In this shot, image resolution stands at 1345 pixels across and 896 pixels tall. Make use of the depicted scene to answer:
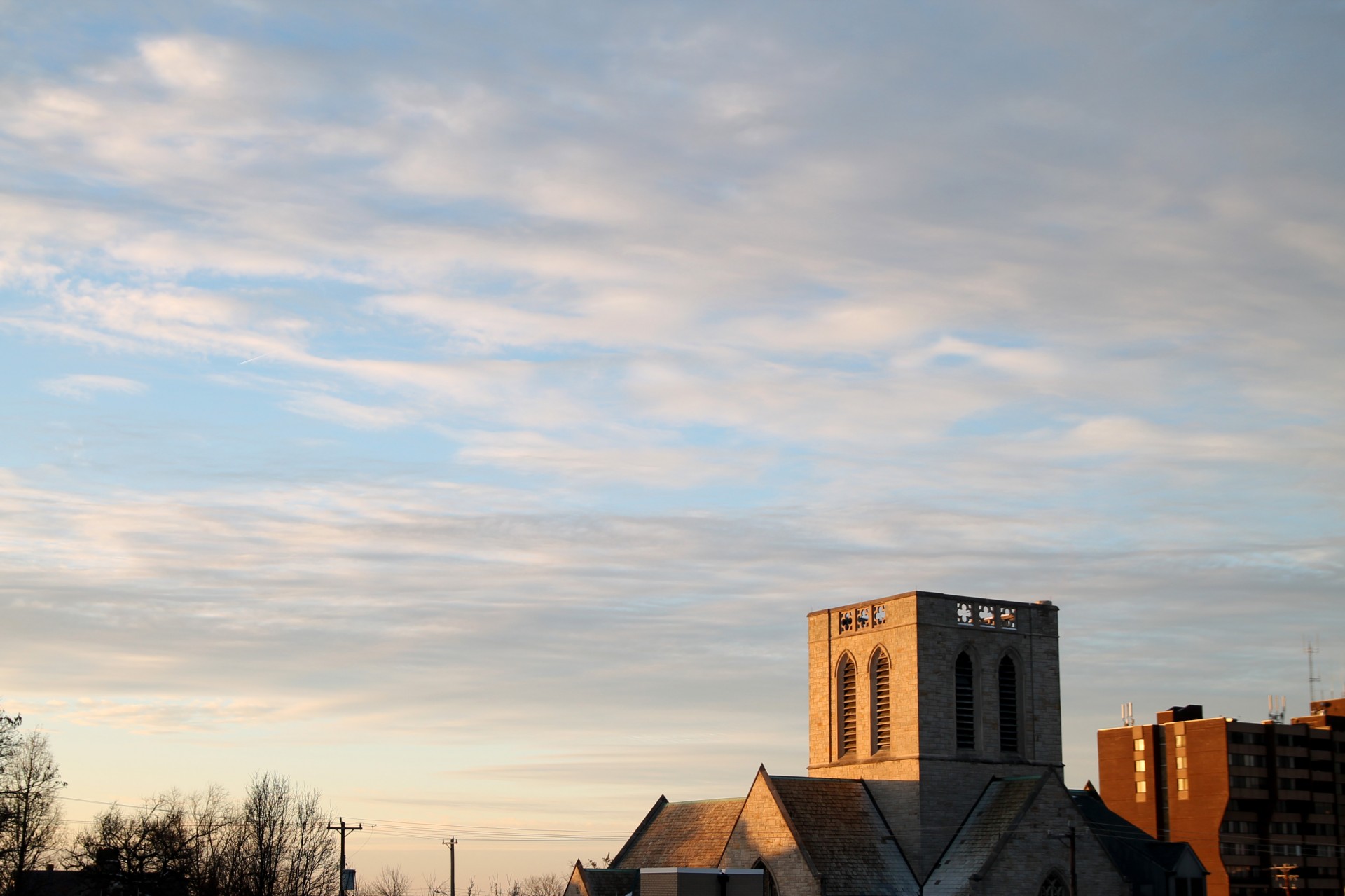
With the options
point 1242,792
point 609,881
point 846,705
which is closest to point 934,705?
point 846,705

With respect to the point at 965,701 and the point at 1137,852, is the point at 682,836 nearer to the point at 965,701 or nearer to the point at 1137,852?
the point at 965,701

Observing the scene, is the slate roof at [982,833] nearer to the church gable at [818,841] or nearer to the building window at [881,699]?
the church gable at [818,841]

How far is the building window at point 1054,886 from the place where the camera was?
5609 cm

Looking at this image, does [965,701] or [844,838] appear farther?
[965,701]

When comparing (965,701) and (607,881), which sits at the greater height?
(965,701)

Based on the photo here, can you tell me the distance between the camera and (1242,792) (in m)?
141

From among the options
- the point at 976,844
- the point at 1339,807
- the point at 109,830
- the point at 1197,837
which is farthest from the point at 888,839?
the point at 1339,807

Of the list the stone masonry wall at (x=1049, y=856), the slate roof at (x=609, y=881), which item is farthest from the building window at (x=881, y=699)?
the slate roof at (x=609, y=881)

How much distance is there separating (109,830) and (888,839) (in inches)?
1574

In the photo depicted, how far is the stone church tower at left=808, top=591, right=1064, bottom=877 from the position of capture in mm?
58875

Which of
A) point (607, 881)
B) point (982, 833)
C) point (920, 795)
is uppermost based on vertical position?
point (920, 795)

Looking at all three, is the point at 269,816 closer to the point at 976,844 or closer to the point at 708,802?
the point at 708,802

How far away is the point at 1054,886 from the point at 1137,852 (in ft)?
34.9

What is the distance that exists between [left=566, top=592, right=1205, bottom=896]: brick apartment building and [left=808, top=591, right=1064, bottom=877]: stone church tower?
0.07 meters
